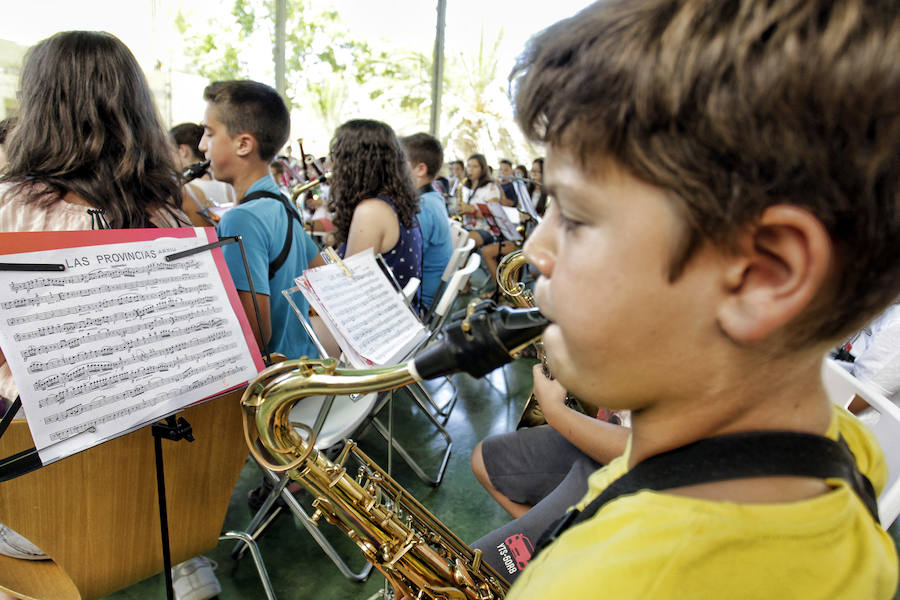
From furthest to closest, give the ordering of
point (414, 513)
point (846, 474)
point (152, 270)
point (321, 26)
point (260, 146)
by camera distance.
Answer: point (321, 26), point (260, 146), point (414, 513), point (152, 270), point (846, 474)

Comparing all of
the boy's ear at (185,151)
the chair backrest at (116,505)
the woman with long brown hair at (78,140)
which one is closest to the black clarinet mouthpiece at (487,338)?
the chair backrest at (116,505)

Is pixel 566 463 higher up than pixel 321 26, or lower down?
lower down

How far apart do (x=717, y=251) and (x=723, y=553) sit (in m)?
0.28

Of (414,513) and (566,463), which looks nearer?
(414,513)

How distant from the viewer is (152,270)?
3.76 feet

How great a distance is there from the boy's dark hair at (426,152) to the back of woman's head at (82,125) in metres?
2.70

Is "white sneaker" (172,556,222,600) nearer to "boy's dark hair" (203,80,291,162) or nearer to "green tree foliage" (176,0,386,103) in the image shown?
"boy's dark hair" (203,80,291,162)

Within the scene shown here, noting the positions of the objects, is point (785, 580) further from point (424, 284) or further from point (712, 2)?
point (424, 284)

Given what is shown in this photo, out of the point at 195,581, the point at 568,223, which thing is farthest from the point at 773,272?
the point at 195,581

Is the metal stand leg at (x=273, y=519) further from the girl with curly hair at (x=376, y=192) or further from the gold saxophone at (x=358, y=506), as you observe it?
the girl with curly hair at (x=376, y=192)

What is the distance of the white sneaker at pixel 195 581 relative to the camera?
5.71 ft

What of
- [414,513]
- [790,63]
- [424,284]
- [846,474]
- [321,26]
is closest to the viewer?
[790,63]

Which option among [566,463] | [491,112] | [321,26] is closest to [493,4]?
[491,112]

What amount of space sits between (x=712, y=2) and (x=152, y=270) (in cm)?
115
